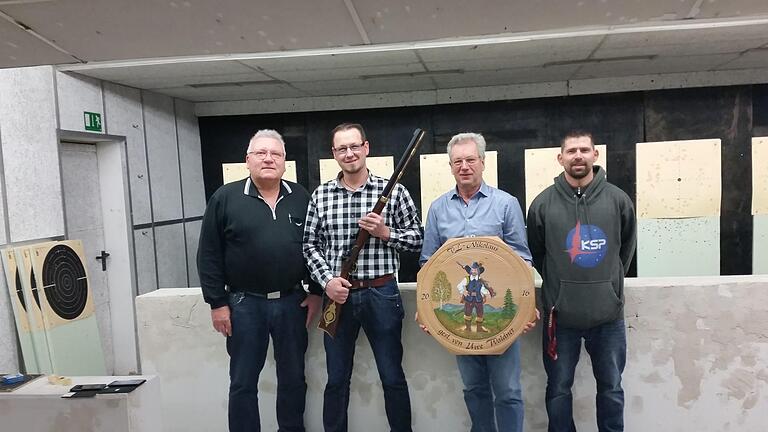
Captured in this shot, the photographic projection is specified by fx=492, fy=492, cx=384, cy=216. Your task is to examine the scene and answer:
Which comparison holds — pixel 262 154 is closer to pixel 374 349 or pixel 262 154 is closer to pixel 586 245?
pixel 374 349

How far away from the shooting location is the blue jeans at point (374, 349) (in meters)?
1.79

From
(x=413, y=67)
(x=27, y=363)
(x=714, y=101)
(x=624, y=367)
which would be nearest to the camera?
(x=624, y=367)

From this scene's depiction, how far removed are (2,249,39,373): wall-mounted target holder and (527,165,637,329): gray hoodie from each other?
2568mm

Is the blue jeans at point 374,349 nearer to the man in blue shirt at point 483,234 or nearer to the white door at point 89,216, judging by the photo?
the man in blue shirt at point 483,234

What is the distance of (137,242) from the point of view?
142 inches

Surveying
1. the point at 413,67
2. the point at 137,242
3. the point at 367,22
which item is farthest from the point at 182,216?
the point at 367,22

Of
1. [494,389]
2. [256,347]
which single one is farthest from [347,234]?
[494,389]

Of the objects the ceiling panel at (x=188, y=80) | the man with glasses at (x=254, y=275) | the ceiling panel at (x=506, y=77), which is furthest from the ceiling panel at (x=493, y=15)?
the ceiling panel at (x=506, y=77)

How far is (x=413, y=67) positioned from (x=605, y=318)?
2348 millimetres

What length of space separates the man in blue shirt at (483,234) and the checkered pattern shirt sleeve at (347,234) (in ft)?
0.42

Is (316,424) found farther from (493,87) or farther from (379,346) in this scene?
(493,87)

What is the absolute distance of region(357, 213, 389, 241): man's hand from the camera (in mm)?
1716

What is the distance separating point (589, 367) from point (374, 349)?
2.88ft

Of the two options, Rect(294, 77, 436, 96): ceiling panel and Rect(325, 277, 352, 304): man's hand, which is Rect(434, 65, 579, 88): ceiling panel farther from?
Rect(325, 277, 352, 304): man's hand
